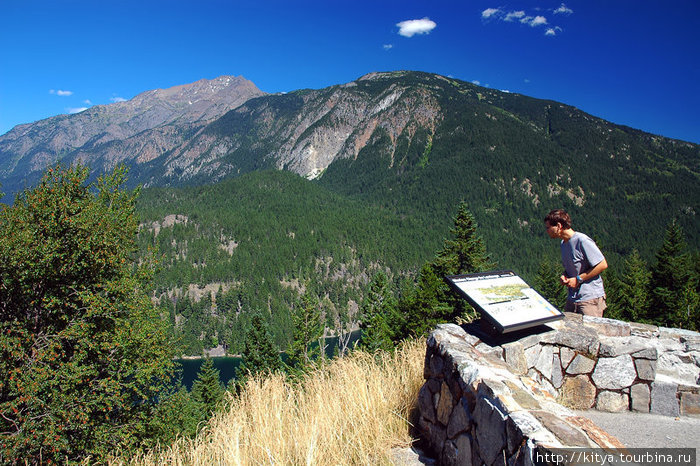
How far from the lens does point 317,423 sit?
4.62 m

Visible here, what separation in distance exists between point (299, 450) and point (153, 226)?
641 ft

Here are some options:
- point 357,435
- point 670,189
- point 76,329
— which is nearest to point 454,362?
point 357,435

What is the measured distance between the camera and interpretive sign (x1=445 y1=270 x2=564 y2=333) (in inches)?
198

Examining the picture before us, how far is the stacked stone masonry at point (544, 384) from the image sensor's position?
3084mm

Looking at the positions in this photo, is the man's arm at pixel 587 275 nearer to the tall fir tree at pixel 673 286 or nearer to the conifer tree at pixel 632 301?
the tall fir tree at pixel 673 286

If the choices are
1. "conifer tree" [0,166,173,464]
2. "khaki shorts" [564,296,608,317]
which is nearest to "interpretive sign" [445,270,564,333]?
"khaki shorts" [564,296,608,317]

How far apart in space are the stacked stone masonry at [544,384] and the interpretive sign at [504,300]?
43 cm

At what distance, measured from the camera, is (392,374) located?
6195 millimetres

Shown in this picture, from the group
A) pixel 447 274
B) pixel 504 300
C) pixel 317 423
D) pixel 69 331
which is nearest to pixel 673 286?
pixel 447 274

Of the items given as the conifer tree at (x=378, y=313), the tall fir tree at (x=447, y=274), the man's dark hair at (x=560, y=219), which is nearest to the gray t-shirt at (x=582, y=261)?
the man's dark hair at (x=560, y=219)

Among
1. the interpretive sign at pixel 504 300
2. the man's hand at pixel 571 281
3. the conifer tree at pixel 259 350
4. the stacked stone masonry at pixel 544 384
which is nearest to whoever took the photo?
the stacked stone masonry at pixel 544 384

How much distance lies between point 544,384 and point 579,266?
216cm

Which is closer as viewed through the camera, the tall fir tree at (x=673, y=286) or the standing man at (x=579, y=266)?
the standing man at (x=579, y=266)

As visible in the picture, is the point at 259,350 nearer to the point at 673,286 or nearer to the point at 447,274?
the point at 447,274
